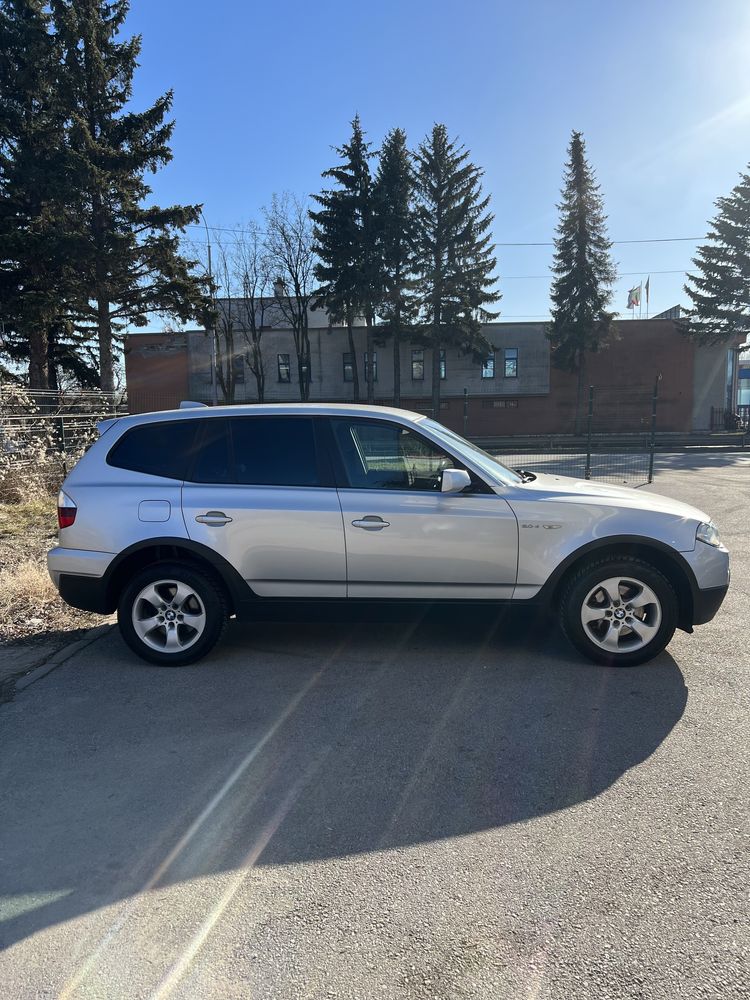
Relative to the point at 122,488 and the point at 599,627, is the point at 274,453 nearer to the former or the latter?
the point at 122,488

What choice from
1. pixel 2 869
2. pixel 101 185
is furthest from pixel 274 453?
pixel 101 185

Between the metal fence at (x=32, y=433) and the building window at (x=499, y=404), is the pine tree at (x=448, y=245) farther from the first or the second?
the metal fence at (x=32, y=433)

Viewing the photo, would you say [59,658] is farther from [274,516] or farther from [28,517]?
[28,517]

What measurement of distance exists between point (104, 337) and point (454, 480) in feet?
82.6

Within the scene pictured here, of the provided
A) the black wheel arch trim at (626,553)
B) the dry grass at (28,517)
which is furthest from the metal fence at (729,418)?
the black wheel arch trim at (626,553)

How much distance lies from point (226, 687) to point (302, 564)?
956 mm

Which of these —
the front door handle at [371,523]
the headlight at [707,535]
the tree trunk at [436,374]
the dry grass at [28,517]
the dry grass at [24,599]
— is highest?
the tree trunk at [436,374]

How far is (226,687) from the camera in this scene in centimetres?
426

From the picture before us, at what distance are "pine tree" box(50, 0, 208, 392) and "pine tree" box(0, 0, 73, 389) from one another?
59 cm

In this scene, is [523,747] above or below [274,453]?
below

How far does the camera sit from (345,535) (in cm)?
439

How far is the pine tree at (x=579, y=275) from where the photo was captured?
39188 mm

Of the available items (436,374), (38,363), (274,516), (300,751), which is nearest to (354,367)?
(436,374)

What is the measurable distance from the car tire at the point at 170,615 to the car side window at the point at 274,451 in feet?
2.69
